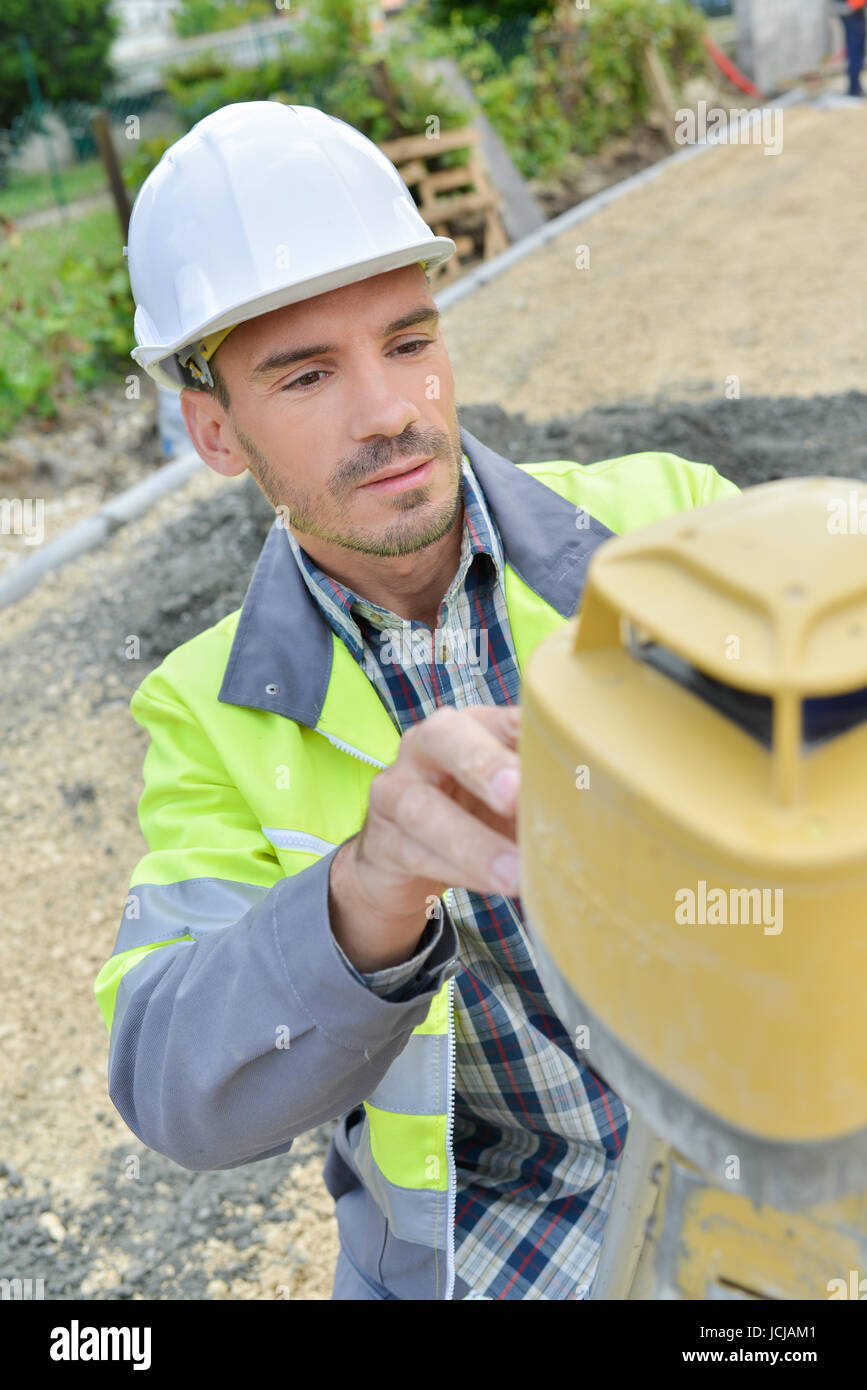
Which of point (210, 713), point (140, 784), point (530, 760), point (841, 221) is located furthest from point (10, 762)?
point (841, 221)

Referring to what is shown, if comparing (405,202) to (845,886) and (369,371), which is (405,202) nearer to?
(369,371)

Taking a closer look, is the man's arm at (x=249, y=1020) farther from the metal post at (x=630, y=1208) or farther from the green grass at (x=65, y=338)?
the green grass at (x=65, y=338)

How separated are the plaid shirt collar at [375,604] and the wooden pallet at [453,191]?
28.3 feet

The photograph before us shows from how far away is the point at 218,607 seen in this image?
528 cm

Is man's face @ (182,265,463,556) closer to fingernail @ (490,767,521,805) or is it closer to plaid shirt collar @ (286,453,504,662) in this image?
plaid shirt collar @ (286,453,504,662)

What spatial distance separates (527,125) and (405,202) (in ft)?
40.3

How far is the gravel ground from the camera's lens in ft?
10.5

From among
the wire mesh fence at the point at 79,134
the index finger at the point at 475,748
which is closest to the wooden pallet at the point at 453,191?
the wire mesh fence at the point at 79,134

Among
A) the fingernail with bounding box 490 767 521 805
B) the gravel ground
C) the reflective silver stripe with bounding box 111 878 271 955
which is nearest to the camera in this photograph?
the fingernail with bounding box 490 767 521 805

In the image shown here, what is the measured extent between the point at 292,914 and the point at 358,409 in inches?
35.1

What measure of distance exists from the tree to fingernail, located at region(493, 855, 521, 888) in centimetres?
2518

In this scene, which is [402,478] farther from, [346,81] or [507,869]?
[346,81]

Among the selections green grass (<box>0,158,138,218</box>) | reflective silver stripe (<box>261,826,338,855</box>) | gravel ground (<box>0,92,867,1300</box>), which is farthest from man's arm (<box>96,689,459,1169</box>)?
green grass (<box>0,158,138,218</box>)

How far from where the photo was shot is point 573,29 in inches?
565
